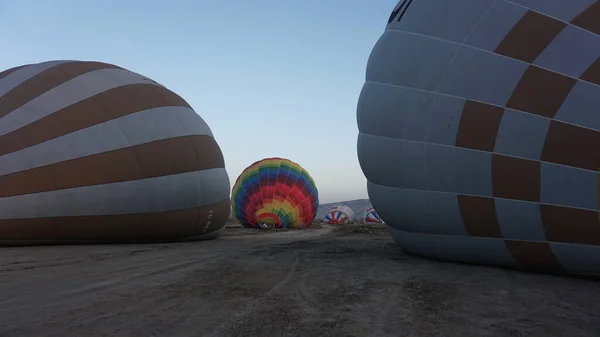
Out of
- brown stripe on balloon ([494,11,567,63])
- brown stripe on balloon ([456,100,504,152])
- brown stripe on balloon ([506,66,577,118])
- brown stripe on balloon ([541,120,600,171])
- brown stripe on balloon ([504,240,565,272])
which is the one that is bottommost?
brown stripe on balloon ([504,240,565,272])

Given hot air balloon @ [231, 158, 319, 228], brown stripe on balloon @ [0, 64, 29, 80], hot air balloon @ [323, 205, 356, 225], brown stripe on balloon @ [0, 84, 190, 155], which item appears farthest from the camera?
hot air balloon @ [323, 205, 356, 225]

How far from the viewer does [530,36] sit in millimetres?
4234

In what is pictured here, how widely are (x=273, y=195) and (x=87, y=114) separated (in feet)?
36.9

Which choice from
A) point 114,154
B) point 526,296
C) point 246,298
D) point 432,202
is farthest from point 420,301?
point 114,154

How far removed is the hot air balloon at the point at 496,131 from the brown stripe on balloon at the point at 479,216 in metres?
0.01

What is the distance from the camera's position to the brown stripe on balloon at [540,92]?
4.00m

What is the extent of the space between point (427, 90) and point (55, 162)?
218 inches

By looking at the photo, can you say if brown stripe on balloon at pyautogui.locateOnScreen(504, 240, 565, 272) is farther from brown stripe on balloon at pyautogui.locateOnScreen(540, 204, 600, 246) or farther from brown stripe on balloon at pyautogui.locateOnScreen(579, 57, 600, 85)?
brown stripe on balloon at pyautogui.locateOnScreen(579, 57, 600, 85)

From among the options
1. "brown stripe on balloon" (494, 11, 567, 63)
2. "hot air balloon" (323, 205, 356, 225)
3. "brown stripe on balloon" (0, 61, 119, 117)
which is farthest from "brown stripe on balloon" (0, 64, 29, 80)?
→ "hot air balloon" (323, 205, 356, 225)

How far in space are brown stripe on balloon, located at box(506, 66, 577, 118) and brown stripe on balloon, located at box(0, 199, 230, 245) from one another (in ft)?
19.0

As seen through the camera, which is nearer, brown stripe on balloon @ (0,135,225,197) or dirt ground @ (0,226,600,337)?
dirt ground @ (0,226,600,337)

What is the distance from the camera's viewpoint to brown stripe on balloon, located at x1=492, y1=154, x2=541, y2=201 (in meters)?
4.13

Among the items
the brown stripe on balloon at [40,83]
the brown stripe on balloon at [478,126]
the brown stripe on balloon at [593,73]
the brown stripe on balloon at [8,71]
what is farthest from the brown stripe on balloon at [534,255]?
the brown stripe on balloon at [8,71]

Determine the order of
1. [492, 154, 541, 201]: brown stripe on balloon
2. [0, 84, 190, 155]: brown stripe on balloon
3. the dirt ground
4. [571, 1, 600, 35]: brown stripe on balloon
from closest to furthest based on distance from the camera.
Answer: the dirt ground, [571, 1, 600, 35]: brown stripe on balloon, [492, 154, 541, 201]: brown stripe on balloon, [0, 84, 190, 155]: brown stripe on balloon
